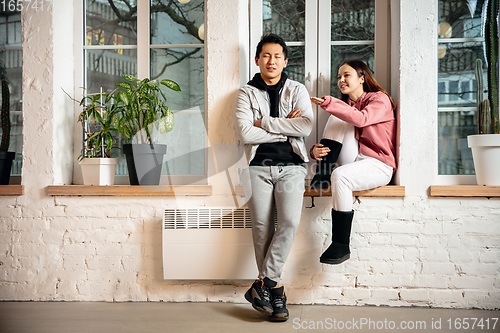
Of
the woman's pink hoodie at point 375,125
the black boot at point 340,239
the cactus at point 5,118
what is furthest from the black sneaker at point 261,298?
the cactus at point 5,118

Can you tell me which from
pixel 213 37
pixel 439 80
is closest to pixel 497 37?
pixel 439 80

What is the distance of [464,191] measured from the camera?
212 centimetres

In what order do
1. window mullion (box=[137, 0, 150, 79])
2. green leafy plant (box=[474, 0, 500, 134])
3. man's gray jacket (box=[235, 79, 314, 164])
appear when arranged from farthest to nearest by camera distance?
1. window mullion (box=[137, 0, 150, 79])
2. green leafy plant (box=[474, 0, 500, 134])
3. man's gray jacket (box=[235, 79, 314, 164])

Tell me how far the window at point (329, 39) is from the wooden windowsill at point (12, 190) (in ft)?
5.42

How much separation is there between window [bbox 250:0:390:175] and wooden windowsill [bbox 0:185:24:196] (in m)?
1.65

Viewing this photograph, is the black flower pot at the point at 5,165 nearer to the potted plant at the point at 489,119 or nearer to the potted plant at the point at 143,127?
the potted plant at the point at 143,127

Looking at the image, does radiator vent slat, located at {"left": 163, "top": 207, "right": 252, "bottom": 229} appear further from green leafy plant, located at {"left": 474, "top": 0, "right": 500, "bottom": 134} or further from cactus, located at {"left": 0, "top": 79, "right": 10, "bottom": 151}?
green leafy plant, located at {"left": 474, "top": 0, "right": 500, "bottom": 134}

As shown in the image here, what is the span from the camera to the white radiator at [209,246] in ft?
7.06

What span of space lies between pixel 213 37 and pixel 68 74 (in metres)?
1.03

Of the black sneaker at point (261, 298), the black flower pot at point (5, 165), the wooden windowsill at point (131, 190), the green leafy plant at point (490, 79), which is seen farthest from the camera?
the black flower pot at point (5, 165)

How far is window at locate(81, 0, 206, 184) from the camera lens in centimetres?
247

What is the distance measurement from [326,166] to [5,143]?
2.08 metres

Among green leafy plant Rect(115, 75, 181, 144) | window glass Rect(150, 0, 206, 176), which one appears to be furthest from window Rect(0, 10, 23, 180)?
window glass Rect(150, 0, 206, 176)

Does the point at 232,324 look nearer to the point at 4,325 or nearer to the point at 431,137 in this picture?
the point at 4,325
